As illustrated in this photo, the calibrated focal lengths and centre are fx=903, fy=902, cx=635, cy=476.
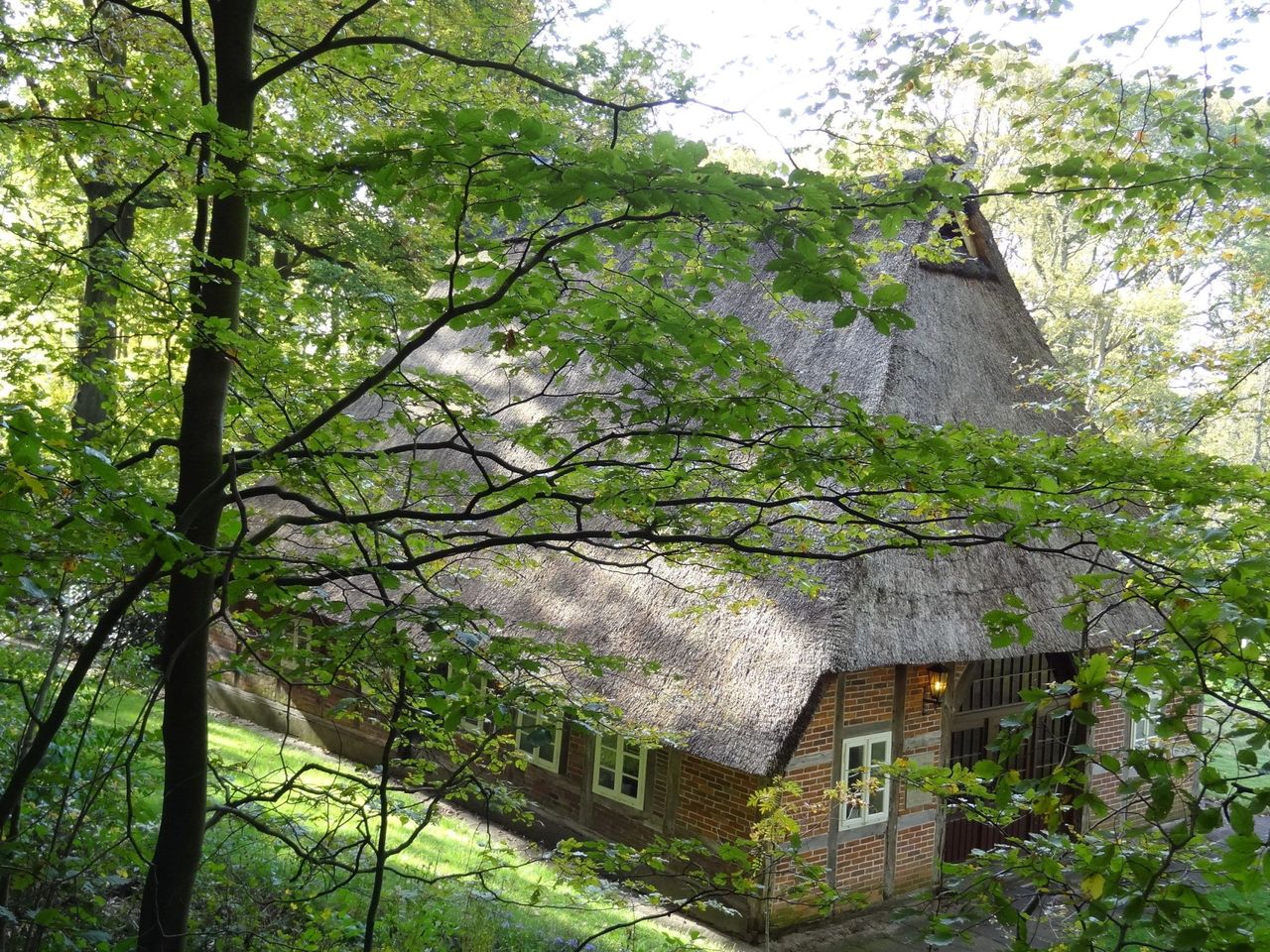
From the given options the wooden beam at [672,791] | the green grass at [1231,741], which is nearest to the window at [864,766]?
the wooden beam at [672,791]

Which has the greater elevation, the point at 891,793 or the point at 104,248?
the point at 104,248

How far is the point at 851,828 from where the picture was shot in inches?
317

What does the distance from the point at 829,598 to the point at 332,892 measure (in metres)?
4.22

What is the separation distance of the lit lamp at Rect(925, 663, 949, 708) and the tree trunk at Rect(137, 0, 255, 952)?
22.5 ft

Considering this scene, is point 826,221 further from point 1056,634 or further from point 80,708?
point 1056,634

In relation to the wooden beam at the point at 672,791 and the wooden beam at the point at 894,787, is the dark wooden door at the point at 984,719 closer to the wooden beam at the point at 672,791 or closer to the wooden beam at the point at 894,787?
the wooden beam at the point at 894,787

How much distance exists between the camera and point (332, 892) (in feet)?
14.5

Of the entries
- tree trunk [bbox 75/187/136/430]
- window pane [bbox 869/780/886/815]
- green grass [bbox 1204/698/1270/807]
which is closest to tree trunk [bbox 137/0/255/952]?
tree trunk [bbox 75/187/136/430]

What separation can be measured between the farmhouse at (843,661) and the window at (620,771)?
0.07ft

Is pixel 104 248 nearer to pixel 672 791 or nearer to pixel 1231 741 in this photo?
pixel 1231 741

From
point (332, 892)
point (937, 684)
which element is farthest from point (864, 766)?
point (332, 892)

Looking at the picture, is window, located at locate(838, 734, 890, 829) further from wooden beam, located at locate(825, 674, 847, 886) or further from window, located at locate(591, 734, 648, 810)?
window, located at locate(591, 734, 648, 810)

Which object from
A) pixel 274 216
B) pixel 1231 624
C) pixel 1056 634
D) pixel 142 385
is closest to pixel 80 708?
pixel 142 385

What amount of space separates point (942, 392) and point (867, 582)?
262cm
